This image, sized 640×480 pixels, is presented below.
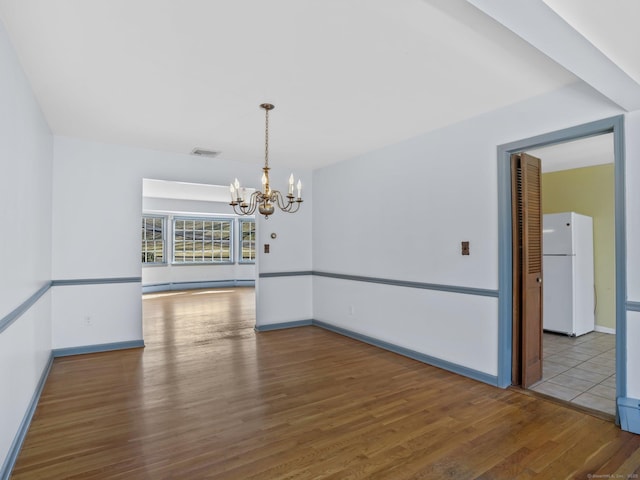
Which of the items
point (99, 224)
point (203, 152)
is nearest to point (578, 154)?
point (203, 152)

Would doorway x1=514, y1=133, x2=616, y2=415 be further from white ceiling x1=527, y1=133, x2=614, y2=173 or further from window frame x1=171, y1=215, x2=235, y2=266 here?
window frame x1=171, y1=215, x2=235, y2=266

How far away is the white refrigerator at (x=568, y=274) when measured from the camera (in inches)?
199

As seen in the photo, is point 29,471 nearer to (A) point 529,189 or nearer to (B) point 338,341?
(B) point 338,341

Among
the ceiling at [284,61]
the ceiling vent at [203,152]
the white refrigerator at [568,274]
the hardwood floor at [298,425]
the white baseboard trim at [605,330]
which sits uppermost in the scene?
the ceiling vent at [203,152]

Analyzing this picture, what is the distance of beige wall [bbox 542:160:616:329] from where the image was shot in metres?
5.34

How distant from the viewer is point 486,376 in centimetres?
346

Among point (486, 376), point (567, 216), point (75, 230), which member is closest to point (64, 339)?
point (75, 230)

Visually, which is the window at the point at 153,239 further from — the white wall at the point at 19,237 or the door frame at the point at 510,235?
the door frame at the point at 510,235

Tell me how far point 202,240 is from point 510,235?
30.7 feet

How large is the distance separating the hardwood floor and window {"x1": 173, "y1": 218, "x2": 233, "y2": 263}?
678 cm

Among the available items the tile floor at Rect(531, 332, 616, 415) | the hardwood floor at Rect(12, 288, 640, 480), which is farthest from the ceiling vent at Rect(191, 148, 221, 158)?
the tile floor at Rect(531, 332, 616, 415)

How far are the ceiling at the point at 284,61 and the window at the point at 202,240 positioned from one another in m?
6.92

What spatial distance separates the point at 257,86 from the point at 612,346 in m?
5.12

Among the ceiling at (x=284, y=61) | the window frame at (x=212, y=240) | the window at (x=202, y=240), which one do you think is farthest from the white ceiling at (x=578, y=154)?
the window at (x=202, y=240)
